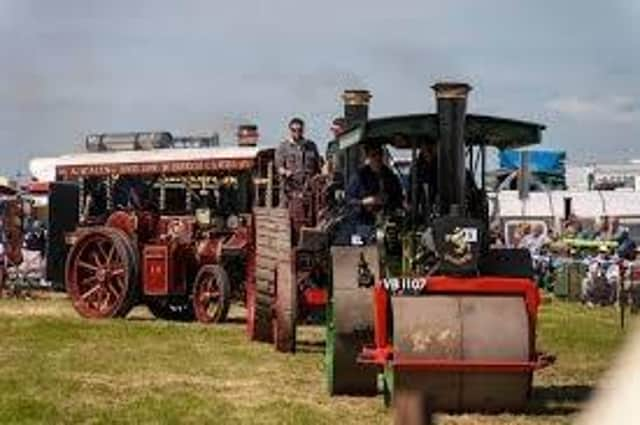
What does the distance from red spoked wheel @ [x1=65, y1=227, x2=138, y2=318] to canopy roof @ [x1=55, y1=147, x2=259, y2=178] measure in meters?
1.01

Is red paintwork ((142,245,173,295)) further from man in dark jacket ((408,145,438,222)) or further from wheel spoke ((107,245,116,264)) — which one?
man in dark jacket ((408,145,438,222))

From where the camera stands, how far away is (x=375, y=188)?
30.5ft

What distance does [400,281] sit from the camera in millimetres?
8086

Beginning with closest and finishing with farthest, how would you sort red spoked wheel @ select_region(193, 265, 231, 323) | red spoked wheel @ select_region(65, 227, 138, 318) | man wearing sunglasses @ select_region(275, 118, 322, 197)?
man wearing sunglasses @ select_region(275, 118, 322, 197) → red spoked wheel @ select_region(193, 265, 231, 323) → red spoked wheel @ select_region(65, 227, 138, 318)

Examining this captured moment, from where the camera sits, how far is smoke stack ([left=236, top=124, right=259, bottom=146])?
669 inches

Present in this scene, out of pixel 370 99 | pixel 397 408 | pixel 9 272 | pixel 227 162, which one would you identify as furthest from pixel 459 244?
pixel 9 272

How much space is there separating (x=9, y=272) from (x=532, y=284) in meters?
16.2

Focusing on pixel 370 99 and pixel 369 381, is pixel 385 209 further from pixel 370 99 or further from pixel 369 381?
pixel 370 99

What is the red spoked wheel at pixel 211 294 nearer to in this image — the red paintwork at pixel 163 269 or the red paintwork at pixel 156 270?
the red paintwork at pixel 163 269

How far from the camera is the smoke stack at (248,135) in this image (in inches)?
669

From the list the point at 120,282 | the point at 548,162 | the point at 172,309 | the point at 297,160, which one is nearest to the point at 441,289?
the point at 297,160

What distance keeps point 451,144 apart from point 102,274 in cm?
914

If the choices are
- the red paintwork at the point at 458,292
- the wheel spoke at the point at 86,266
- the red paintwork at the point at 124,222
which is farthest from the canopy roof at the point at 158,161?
the red paintwork at the point at 458,292

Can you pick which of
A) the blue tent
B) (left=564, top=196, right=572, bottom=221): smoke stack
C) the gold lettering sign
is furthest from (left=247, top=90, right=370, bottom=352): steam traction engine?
the blue tent
